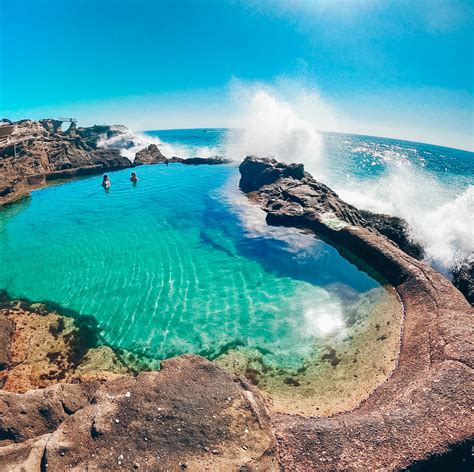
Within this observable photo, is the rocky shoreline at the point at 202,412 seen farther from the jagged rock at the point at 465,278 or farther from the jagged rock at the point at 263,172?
the jagged rock at the point at 263,172

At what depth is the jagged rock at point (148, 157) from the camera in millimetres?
53656

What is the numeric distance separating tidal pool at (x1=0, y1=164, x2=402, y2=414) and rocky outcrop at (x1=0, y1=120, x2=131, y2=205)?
8044 mm

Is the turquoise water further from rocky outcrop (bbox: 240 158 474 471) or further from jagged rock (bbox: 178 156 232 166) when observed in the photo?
jagged rock (bbox: 178 156 232 166)

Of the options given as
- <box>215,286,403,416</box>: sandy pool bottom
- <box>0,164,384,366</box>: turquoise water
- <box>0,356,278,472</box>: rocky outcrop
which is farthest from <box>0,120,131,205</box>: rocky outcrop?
<box>215,286,403,416</box>: sandy pool bottom

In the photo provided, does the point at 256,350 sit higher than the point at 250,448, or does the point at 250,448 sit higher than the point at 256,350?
the point at 250,448

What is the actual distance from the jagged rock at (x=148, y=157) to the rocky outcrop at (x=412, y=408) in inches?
1916

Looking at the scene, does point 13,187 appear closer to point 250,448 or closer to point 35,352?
point 35,352

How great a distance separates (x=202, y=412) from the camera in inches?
296

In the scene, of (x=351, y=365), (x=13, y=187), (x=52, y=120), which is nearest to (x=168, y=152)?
(x=52, y=120)

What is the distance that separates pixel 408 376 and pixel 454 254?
1316cm

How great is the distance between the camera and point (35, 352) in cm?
1196

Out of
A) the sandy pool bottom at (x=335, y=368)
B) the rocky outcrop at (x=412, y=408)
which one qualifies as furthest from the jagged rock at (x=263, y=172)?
the sandy pool bottom at (x=335, y=368)

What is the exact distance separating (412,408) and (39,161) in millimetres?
48915

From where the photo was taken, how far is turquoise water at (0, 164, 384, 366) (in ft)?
42.8
